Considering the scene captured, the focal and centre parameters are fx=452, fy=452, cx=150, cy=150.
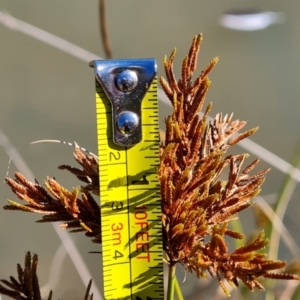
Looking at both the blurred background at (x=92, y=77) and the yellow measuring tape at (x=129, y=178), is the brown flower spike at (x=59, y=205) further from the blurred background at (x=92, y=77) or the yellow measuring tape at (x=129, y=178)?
the blurred background at (x=92, y=77)

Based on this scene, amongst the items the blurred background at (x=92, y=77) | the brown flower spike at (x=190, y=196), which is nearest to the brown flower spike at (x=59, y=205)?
the brown flower spike at (x=190, y=196)

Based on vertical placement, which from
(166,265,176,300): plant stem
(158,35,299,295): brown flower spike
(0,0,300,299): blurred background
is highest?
(0,0,300,299): blurred background

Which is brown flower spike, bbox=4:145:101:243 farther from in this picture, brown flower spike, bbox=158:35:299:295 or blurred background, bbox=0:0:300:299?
blurred background, bbox=0:0:300:299

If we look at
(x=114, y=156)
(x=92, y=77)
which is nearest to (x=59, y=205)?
(x=114, y=156)

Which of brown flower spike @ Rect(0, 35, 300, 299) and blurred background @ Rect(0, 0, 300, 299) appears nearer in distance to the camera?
brown flower spike @ Rect(0, 35, 300, 299)

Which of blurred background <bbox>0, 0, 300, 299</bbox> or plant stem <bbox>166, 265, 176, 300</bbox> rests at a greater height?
blurred background <bbox>0, 0, 300, 299</bbox>

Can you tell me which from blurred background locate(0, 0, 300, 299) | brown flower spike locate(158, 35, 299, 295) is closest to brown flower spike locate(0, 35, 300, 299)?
brown flower spike locate(158, 35, 299, 295)
